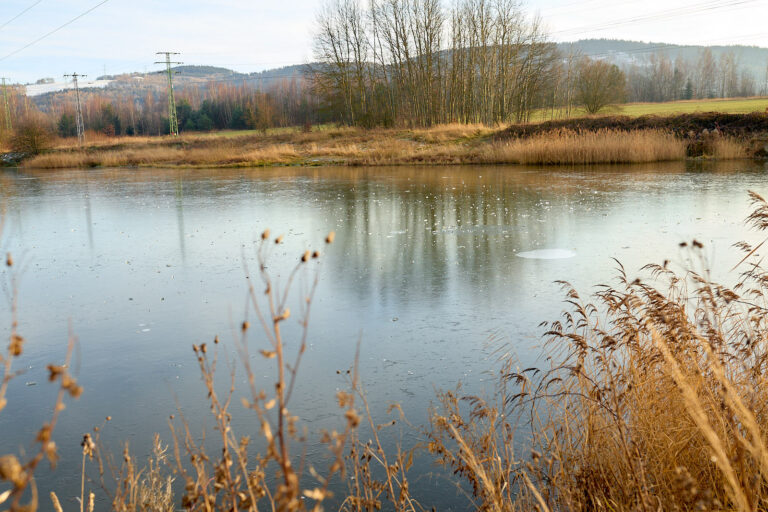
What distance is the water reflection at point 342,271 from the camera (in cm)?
438

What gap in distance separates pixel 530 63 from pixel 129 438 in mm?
44272

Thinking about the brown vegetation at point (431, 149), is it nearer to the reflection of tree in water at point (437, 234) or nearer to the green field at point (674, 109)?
the reflection of tree in water at point (437, 234)

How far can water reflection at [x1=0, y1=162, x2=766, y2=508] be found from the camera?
14.4ft

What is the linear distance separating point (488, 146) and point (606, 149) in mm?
6447

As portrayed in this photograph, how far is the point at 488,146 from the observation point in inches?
1081

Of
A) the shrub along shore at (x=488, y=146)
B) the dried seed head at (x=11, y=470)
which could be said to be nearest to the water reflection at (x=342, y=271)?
the dried seed head at (x=11, y=470)

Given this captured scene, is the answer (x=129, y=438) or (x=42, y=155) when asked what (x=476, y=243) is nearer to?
(x=129, y=438)

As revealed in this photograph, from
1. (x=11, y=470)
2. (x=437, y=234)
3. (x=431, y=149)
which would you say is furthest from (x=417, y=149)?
(x=11, y=470)

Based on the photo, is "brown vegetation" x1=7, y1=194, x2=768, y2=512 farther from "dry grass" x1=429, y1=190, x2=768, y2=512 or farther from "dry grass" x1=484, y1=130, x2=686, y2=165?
"dry grass" x1=484, y1=130, x2=686, y2=165

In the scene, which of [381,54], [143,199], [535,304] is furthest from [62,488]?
[381,54]

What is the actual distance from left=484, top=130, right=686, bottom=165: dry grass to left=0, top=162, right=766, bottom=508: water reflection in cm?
476

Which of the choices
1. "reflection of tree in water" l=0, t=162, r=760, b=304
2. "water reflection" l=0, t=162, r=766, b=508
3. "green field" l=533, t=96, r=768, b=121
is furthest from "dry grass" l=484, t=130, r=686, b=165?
"green field" l=533, t=96, r=768, b=121

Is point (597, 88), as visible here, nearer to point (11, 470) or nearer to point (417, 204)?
point (417, 204)

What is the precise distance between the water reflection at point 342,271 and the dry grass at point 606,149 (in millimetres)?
4755
